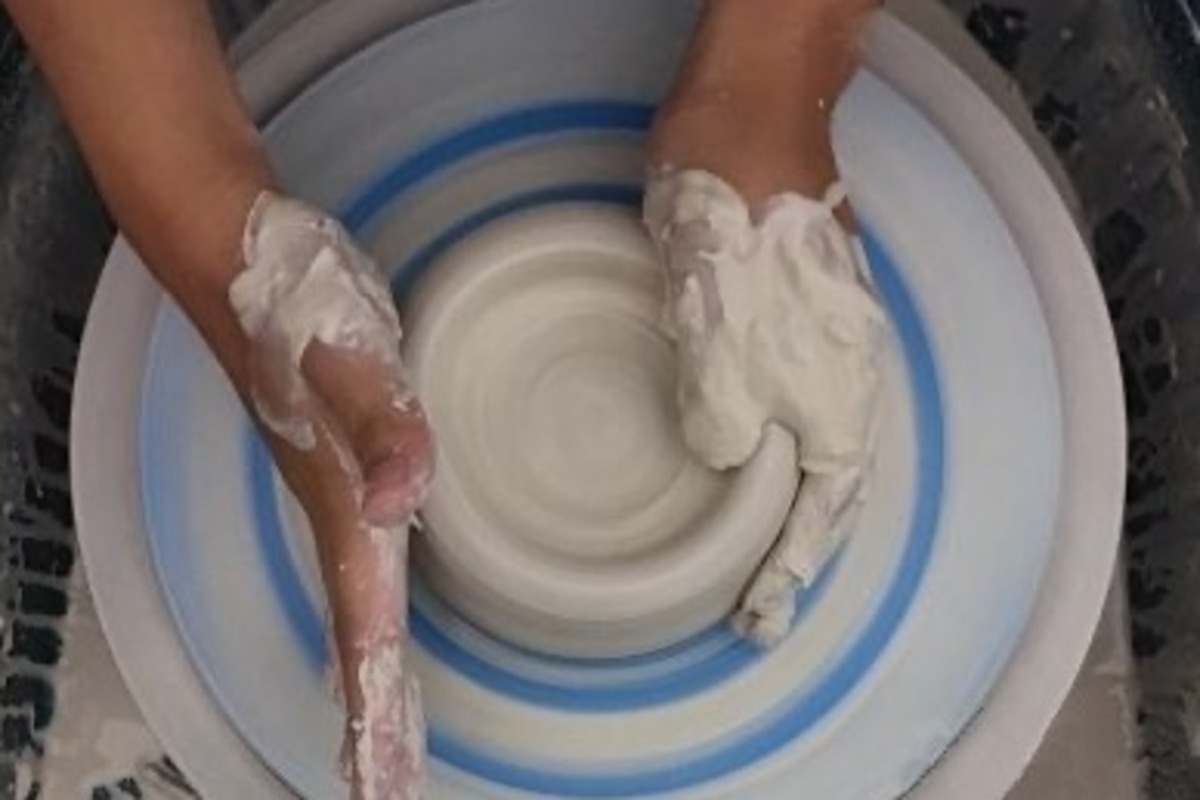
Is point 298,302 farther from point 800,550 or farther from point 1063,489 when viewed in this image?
point 1063,489

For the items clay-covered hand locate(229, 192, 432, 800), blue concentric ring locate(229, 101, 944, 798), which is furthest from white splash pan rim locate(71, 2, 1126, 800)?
clay-covered hand locate(229, 192, 432, 800)

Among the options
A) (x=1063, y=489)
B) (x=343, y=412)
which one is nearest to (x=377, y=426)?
(x=343, y=412)

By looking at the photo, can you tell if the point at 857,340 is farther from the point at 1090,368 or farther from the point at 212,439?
the point at 212,439

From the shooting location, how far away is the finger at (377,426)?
1.00 metres

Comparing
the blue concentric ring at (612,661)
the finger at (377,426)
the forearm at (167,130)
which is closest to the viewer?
the finger at (377,426)

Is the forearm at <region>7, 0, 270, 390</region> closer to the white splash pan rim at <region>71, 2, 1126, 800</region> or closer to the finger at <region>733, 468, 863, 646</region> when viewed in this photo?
the white splash pan rim at <region>71, 2, 1126, 800</region>

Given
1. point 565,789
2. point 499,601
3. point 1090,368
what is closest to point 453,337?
point 499,601

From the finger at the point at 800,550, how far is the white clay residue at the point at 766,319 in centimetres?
2

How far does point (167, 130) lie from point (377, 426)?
212 mm

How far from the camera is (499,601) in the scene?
1.22 metres

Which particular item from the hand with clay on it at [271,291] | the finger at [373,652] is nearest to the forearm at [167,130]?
the hand with clay on it at [271,291]

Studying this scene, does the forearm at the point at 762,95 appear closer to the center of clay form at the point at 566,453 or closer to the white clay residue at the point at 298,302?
the center of clay form at the point at 566,453

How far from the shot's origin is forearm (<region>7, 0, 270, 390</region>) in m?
1.14

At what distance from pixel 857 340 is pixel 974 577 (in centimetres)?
18
